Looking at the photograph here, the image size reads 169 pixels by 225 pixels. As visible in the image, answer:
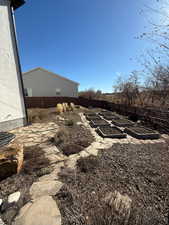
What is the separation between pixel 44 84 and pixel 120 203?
16.3 m

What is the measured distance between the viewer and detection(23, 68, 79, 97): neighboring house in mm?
14805

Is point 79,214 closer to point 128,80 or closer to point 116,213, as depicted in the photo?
point 116,213

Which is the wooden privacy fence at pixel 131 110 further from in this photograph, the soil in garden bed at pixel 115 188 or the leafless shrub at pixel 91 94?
the leafless shrub at pixel 91 94

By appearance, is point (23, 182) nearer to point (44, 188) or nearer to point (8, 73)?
point (44, 188)

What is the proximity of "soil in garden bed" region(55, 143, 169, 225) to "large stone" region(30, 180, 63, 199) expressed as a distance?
109 mm

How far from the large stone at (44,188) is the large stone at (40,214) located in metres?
0.12

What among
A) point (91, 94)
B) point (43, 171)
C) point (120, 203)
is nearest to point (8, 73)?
point (43, 171)

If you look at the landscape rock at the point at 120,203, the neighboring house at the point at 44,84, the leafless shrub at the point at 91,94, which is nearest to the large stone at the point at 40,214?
the landscape rock at the point at 120,203

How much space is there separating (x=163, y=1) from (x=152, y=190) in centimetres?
341

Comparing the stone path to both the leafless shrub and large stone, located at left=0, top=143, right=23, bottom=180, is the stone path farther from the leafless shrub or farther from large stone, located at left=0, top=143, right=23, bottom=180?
the leafless shrub

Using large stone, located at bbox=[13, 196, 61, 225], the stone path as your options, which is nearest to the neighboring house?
the stone path

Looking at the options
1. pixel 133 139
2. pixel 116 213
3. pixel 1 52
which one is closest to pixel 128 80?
pixel 133 139

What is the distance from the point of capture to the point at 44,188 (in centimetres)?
159

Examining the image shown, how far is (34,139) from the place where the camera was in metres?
3.64
